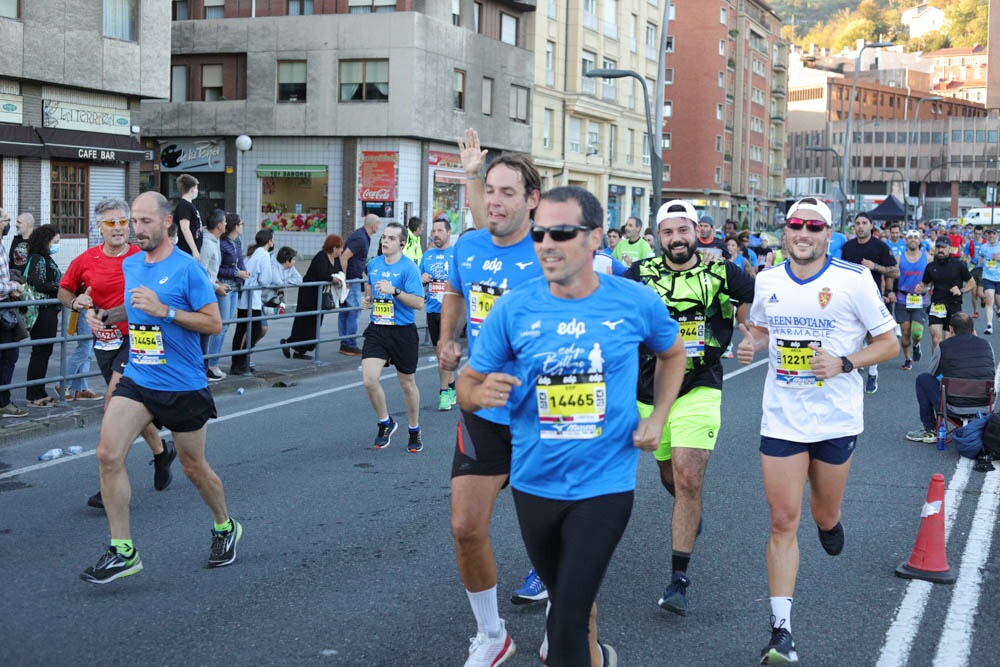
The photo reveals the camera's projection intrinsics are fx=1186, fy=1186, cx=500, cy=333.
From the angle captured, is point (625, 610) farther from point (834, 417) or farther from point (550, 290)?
point (550, 290)

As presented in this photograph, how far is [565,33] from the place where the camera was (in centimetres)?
5103

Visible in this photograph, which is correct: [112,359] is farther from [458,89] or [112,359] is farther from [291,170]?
[458,89]

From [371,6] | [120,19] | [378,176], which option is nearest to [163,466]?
[120,19]

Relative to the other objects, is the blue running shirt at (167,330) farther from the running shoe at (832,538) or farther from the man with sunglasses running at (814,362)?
the running shoe at (832,538)

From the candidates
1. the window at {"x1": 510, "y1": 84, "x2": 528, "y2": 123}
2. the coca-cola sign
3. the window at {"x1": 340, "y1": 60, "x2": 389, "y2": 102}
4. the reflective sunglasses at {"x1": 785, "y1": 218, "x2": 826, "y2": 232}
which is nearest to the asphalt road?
the reflective sunglasses at {"x1": 785, "y1": 218, "x2": 826, "y2": 232}

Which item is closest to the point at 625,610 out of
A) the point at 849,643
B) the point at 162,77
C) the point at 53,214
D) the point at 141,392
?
the point at 849,643

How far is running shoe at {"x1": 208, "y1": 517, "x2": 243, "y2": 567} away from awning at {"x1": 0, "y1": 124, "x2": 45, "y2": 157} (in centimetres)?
2005

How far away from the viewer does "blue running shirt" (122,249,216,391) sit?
609 centimetres

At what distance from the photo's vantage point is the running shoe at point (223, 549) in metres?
6.18

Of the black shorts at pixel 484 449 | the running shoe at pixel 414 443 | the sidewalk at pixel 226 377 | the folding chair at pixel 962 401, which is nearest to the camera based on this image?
the black shorts at pixel 484 449

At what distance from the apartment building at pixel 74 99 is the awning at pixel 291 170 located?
12.1 meters

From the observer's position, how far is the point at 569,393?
12.5ft

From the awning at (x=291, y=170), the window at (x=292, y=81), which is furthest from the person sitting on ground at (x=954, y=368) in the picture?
the window at (x=292, y=81)

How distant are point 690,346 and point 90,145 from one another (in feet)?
Result: 75.0
